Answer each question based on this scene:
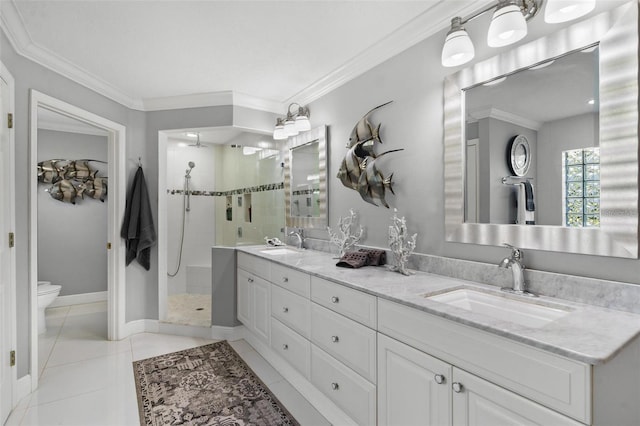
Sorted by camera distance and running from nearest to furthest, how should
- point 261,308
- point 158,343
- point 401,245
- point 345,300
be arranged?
point 345,300 < point 401,245 < point 261,308 < point 158,343

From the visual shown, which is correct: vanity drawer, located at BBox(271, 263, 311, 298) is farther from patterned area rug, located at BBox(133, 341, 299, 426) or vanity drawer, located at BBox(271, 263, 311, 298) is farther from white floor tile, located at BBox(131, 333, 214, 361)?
white floor tile, located at BBox(131, 333, 214, 361)

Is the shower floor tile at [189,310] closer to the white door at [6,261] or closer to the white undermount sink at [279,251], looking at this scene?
the white undermount sink at [279,251]

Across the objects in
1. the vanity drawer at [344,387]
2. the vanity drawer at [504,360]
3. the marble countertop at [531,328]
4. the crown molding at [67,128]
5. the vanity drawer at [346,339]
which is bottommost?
the vanity drawer at [344,387]

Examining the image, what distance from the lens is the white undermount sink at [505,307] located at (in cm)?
136

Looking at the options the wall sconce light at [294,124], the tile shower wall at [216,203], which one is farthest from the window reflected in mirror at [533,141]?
the tile shower wall at [216,203]

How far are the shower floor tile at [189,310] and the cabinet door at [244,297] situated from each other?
1.63 feet

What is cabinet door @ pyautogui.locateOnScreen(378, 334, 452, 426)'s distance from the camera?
126 cm

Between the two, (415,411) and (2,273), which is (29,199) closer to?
(2,273)

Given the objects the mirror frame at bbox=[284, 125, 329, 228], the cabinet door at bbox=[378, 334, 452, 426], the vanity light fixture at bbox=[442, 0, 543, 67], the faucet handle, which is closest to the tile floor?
the cabinet door at bbox=[378, 334, 452, 426]

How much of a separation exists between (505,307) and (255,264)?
1899mm

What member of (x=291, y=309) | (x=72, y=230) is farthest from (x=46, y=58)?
(x=72, y=230)

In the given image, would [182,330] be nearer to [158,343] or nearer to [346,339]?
[158,343]

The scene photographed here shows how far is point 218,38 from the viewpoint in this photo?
216cm

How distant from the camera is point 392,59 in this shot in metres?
2.24
